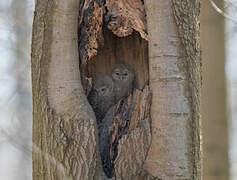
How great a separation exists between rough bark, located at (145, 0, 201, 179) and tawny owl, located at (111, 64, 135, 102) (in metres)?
0.30

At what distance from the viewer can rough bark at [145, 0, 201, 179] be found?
3.85ft

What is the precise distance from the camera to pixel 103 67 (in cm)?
155

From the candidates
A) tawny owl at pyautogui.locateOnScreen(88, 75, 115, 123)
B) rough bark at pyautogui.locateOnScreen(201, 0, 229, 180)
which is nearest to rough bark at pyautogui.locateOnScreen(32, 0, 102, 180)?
tawny owl at pyautogui.locateOnScreen(88, 75, 115, 123)

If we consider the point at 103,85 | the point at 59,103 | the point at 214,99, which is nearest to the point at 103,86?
the point at 103,85

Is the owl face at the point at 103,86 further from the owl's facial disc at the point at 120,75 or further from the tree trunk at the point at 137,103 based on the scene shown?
the tree trunk at the point at 137,103

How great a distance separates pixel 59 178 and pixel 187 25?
0.70 m

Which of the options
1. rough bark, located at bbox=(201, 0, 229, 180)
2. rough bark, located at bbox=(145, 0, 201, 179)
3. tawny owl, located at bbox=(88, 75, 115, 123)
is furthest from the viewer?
rough bark, located at bbox=(201, 0, 229, 180)

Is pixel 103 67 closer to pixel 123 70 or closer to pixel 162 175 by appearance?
pixel 123 70

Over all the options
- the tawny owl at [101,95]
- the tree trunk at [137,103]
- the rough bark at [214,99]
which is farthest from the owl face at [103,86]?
the rough bark at [214,99]

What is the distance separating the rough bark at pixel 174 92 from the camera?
3.85 ft

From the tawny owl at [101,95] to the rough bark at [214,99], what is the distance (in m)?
1.30

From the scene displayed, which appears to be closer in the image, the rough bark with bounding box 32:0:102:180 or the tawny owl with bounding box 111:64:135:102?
the rough bark with bounding box 32:0:102:180

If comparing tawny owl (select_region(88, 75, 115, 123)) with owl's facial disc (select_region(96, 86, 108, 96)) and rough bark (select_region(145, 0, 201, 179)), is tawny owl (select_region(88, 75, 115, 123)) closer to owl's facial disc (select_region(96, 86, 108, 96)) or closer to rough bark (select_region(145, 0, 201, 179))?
owl's facial disc (select_region(96, 86, 108, 96))

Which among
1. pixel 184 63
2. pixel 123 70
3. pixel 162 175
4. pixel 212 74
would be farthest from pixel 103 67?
pixel 212 74
